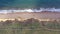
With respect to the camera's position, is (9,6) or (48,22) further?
(9,6)

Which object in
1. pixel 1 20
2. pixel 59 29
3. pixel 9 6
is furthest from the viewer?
pixel 9 6

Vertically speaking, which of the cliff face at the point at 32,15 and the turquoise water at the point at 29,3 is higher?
the turquoise water at the point at 29,3

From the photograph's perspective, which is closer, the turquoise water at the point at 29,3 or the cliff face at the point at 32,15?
the cliff face at the point at 32,15

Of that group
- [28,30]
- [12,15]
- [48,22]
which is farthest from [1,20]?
[48,22]

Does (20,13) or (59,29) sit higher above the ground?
(20,13)

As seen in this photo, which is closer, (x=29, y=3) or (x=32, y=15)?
(x=32, y=15)

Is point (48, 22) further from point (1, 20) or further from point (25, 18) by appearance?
point (1, 20)

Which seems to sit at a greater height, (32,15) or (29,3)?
(29,3)

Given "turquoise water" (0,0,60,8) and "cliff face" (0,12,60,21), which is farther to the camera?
"turquoise water" (0,0,60,8)

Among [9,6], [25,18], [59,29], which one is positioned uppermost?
[9,6]

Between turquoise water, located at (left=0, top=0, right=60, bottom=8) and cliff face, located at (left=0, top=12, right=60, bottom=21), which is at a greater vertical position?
turquoise water, located at (left=0, top=0, right=60, bottom=8)

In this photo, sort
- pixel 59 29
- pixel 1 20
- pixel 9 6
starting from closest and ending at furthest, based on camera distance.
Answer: pixel 59 29
pixel 1 20
pixel 9 6
